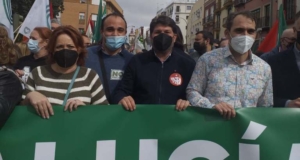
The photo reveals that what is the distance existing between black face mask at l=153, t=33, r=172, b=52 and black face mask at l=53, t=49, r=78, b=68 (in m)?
0.75

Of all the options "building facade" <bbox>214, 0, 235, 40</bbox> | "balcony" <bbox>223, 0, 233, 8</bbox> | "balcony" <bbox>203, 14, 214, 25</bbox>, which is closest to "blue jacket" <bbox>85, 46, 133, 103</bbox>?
"balcony" <bbox>223, 0, 233, 8</bbox>

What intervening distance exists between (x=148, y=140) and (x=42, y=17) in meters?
4.78

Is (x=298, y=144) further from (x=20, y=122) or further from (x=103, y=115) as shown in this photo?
(x=20, y=122)

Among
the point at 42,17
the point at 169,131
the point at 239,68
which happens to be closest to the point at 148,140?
the point at 169,131

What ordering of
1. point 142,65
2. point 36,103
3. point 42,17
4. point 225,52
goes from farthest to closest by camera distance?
1. point 42,17
2. point 142,65
3. point 225,52
4. point 36,103

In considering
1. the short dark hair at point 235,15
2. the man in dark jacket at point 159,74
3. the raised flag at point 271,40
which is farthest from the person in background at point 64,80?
the raised flag at point 271,40

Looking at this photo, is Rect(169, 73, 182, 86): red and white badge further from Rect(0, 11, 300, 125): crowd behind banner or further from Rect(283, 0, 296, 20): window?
Rect(283, 0, 296, 20): window

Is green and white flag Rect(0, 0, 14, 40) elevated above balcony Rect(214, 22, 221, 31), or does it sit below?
below

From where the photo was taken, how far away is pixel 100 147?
2889mm

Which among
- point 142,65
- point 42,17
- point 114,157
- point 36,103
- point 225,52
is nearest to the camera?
A: point 36,103

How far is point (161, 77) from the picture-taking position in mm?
3328

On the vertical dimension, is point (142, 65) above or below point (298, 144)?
above

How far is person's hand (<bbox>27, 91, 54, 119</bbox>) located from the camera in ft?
8.87

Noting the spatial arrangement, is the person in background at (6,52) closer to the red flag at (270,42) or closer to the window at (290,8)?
the red flag at (270,42)
